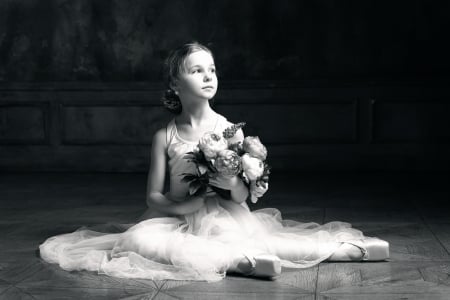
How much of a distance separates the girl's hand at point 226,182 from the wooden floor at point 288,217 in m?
0.44

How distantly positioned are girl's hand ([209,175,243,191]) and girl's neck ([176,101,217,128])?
1.27ft

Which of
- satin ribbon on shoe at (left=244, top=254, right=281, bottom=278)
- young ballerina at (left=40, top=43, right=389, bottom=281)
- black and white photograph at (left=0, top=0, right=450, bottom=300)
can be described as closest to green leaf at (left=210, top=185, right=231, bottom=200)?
young ballerina at (left=40, top=43, right=389, bottom=281)

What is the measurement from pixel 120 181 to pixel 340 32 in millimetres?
2598

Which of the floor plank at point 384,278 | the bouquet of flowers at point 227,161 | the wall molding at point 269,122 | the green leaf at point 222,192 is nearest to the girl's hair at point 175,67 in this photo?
the bouquet of flowers at point 227,161

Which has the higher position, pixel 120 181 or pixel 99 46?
pixel 99 46

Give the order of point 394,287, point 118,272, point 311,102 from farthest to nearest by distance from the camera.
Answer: point 311,102 < point 118,272 < point 394,287

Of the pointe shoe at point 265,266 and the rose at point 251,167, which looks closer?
the pointe shoe at point 265,266

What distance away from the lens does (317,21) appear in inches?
281

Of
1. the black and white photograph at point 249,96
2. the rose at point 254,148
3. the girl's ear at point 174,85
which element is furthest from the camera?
the black and white photograph at point 249,96

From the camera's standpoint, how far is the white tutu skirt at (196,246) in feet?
10.2

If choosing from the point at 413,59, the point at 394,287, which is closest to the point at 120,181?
the point at 413,59

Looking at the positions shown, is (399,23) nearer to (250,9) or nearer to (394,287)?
(250,9)

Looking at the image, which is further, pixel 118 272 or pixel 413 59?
pixel 413 59

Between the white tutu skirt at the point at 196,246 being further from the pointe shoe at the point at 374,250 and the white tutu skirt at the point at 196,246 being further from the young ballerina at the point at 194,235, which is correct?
the pointe shoe at the point at 374,250
